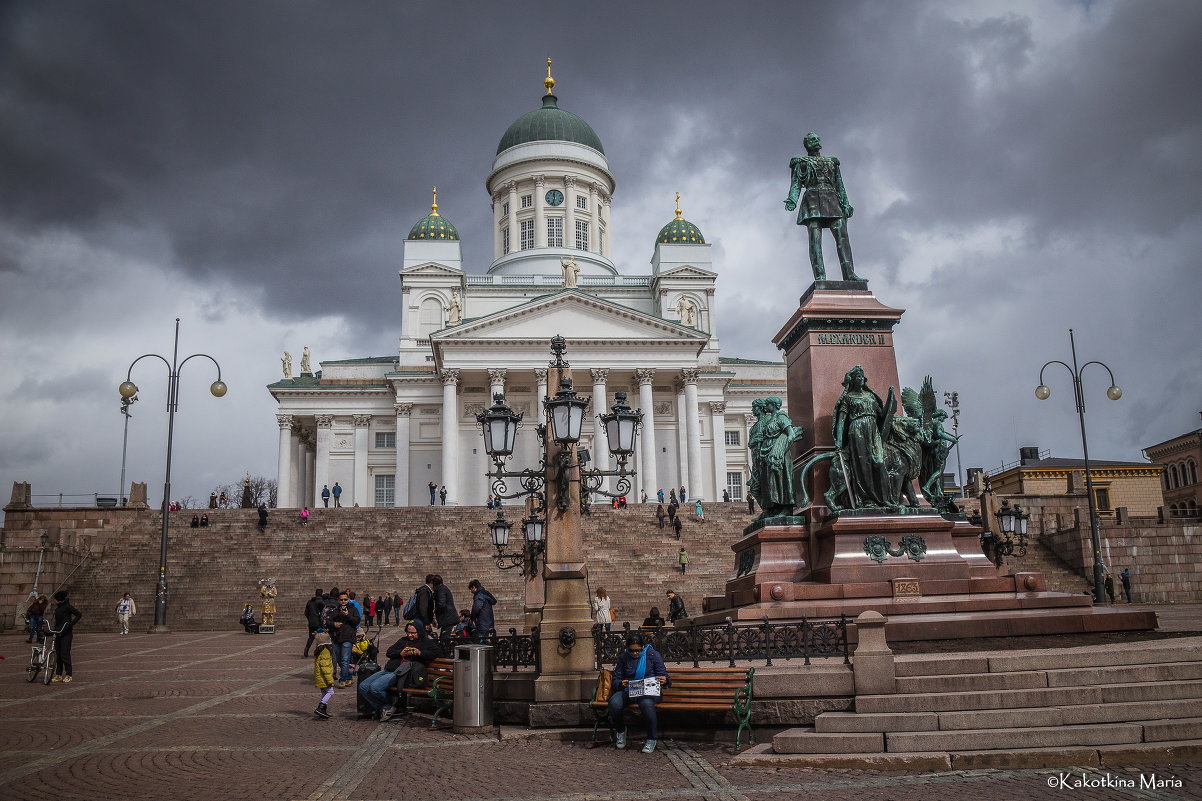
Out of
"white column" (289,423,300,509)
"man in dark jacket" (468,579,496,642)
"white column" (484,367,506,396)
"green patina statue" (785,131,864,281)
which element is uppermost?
"white column" (484,367,506,396)

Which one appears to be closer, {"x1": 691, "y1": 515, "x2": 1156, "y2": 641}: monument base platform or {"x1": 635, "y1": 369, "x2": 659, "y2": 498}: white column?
{"x1": 691, "y1": 515, "x2": 1156, "y2": 641}: monument base platform

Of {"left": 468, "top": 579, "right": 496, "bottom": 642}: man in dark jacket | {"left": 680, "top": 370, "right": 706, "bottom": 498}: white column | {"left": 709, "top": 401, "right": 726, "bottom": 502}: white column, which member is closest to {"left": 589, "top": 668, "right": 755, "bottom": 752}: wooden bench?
{"left": 468, "top": 579, "right": 496, "bottom": 642}: man in dark jacket

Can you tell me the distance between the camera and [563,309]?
5903 centimetres

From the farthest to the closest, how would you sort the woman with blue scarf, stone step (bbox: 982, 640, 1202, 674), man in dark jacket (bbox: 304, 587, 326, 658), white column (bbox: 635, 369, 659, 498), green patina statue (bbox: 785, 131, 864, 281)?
1. white column (bbox: 635, 369, 659, 498)
2. man in dark jacket (bbox: 304, 587, 326, 658)
3. green patina statue (bbox: 785, 131, 864, 281)
4. the woman with blue scarf
5. stone step (bbox: 982, 640, 1202, 674)

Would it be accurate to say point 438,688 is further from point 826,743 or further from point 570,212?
point 570,212

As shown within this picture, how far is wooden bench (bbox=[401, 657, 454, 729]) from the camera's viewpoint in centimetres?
1248

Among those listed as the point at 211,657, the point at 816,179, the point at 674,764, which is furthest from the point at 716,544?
the point at 674,764

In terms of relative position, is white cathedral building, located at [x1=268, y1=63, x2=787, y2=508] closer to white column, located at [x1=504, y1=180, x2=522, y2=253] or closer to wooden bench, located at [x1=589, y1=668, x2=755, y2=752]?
white column, located at [x1=504, y1=180, x2=522, y2=253]

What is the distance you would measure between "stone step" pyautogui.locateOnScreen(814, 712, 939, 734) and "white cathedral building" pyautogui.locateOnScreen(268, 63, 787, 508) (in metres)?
43.7

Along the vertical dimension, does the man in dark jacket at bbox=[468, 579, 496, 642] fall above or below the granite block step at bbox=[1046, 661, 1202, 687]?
above

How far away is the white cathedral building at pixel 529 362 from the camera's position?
2311 inches

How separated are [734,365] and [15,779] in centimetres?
6419

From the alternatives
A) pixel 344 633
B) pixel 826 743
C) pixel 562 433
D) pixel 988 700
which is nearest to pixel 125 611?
pixel 344 633

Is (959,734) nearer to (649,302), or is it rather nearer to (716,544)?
(716,544)
